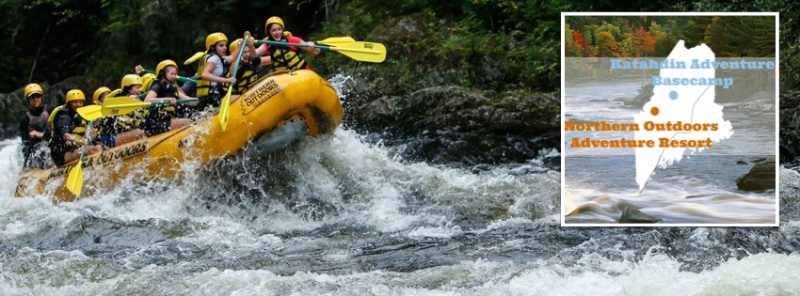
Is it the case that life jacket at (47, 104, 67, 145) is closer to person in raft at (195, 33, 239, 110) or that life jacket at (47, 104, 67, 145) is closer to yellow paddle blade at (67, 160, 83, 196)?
yellow paddle blade at (67, 160, 83, 196)

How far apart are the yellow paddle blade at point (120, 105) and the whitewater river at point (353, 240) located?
2.25 feet

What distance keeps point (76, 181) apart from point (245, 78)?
1804 mm

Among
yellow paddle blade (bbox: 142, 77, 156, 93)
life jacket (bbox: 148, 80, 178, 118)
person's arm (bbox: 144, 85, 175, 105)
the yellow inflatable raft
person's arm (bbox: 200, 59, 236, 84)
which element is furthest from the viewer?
yellow paddle blade (bbox: 142, 77, 156, 93)

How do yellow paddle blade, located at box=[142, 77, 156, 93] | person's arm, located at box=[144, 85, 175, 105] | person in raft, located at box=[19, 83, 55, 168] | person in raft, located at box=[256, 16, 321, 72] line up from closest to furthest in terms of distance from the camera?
person's arm, located at box=[144, 85, 175, 105] → person in raft, located at box=[256, 16, 321, 72] → yellow paddle blade, located at box=[142, 77, 156, 93] → person in raft, located at box=[19, 83, 55, 168]

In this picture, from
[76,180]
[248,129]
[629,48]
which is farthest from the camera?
[76,180]

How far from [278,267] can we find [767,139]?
2.95 m

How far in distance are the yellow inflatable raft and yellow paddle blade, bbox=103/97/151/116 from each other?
310 millimetres

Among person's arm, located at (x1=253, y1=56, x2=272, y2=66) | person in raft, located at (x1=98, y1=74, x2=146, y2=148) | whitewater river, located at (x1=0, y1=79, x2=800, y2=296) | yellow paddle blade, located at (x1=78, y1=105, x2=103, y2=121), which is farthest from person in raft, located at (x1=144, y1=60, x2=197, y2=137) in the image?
person's arm, located at (x1=253, y1=56, x2=272, y2=66)

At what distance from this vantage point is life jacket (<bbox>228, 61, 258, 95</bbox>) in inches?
319

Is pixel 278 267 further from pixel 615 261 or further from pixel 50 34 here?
pixel 50 34

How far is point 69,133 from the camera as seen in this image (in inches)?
348

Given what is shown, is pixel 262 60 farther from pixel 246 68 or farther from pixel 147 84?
pixel 147 84

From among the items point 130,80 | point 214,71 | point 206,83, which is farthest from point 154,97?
point 130,80

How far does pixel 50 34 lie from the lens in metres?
18.1
